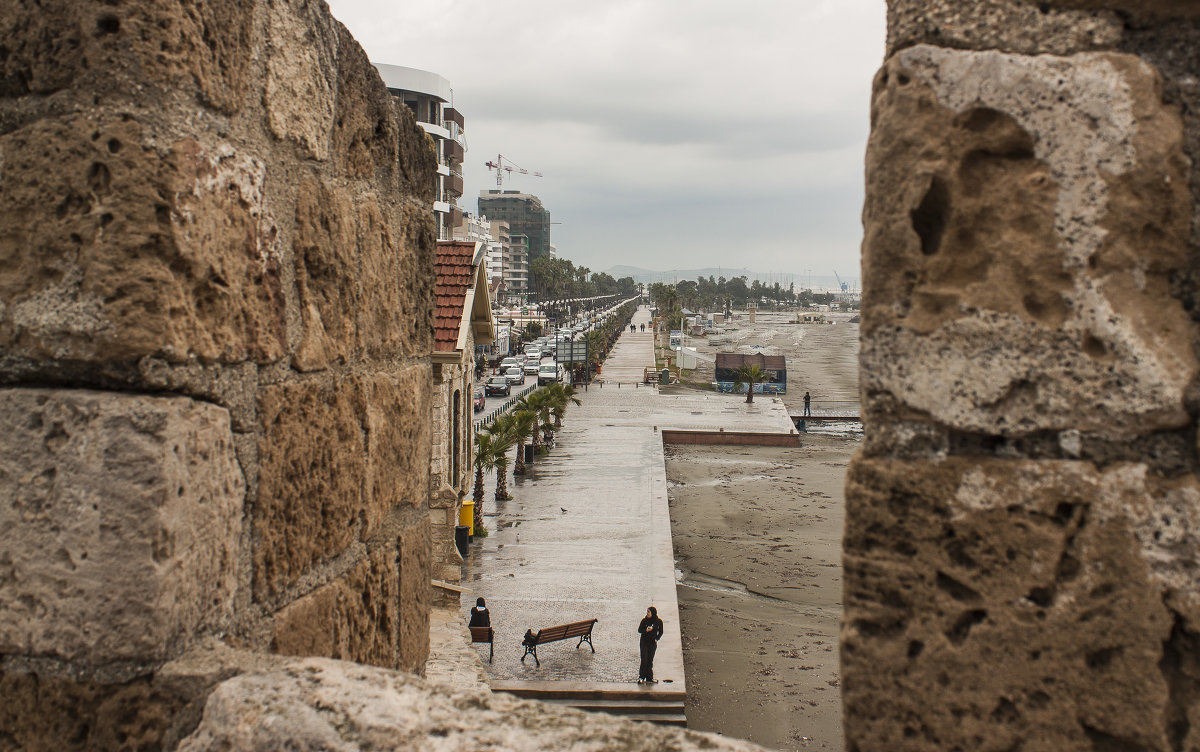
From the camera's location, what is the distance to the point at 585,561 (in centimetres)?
1788

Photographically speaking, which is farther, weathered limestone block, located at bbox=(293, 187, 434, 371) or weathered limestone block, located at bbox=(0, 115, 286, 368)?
weathered limestone block, located at bbox=(293, 187, 434, 371)

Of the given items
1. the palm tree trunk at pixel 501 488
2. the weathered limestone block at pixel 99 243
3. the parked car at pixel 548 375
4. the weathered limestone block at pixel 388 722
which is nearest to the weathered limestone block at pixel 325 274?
the weathered limestone block at pixel 99 243

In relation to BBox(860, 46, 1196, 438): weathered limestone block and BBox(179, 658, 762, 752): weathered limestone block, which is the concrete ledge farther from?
BBox(860, 46, 1196, 438): weathered limestone block

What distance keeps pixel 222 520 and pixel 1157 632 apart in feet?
5.08

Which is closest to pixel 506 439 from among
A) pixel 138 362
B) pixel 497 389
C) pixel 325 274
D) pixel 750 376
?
pixel 325 274

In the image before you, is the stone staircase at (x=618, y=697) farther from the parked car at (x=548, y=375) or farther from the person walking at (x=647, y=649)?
the parked car at (x=548, y=375)

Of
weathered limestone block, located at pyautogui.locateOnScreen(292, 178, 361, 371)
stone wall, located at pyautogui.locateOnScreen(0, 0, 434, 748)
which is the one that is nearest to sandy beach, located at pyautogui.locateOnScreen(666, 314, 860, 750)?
weathered limestone block, located at pyautogui.locateOnScreen(292, 178, 361, 371)

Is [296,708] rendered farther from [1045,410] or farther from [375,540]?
[1045,410]

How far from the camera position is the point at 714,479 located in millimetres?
28672

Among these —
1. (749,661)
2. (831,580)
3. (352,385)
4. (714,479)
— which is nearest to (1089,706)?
(352,385)

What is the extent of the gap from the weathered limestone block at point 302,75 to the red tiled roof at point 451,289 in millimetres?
12066

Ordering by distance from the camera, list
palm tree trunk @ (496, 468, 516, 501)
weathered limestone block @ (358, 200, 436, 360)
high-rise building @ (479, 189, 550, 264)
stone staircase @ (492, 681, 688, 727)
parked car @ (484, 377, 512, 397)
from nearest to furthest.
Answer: weathered limestone block @ (358, 200, 436, 360)
stone staircase @ (492, 681, 688, 727)
palm tree trunk @ (496, 468, 516, 501)
parked car @ (484, 377, 512, 397)
high-rise building @ (479, 189, 550, 264)

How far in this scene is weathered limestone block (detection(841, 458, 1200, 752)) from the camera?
1301mm

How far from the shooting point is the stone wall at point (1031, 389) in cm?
132
